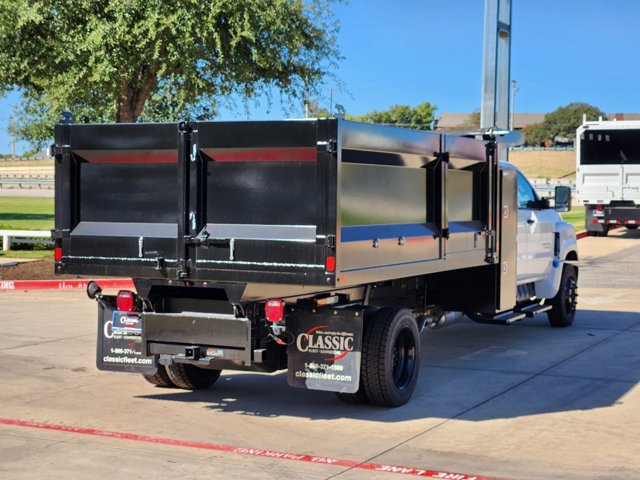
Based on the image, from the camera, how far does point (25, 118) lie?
27.6m

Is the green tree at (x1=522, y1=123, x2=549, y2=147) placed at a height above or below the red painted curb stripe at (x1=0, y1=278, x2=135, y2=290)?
above

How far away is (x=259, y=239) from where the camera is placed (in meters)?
7.62

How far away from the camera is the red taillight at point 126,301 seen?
8.45 m

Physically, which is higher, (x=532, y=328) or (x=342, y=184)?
(x=342, y=184)

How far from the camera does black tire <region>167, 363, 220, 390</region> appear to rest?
9172mm

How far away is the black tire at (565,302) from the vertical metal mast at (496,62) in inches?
222

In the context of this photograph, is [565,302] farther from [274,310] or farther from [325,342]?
[274,310]

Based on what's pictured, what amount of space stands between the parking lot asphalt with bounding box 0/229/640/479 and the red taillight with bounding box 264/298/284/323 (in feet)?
2.91

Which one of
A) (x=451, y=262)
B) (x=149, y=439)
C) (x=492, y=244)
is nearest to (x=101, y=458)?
(x=149, y=439)

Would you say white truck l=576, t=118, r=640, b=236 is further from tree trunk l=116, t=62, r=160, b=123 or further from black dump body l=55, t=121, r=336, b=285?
black dump body l=55, t=121, r=336, b=285

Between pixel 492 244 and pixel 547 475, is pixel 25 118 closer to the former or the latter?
pixel 492 244

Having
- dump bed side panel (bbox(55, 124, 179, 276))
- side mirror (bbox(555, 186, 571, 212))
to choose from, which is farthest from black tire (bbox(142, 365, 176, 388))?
side mirror (bbox(555, 186, 571, 212))

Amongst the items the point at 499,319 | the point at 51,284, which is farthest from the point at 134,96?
the point at 499,319

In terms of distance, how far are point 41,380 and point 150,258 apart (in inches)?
102
